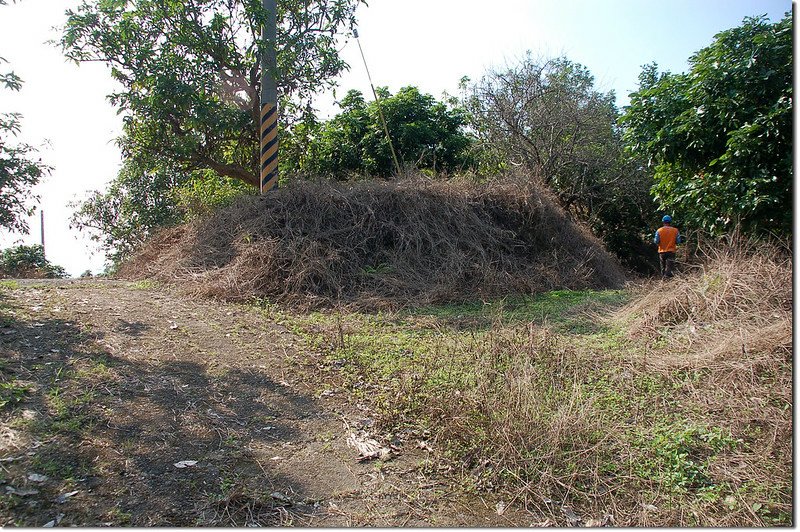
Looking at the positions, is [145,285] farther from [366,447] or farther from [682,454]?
[682,454]

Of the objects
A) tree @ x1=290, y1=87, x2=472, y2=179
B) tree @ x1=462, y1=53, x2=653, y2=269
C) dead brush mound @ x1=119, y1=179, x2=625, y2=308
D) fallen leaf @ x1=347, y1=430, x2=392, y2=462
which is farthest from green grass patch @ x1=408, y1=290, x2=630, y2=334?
tree @ x1=462, y1=53, x2=653, y2=269

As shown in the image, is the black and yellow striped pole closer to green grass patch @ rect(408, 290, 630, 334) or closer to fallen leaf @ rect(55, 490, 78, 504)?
green grass patch @ rect(408, 290, 630, 334)

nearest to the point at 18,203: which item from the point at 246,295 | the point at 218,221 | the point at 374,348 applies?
the point at 218,221

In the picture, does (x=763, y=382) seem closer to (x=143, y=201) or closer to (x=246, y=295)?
(x=246, y=295)

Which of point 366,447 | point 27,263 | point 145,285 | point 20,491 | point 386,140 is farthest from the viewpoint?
point 27,263

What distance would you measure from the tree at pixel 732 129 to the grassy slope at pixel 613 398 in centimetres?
220

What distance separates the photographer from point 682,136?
8445 millimetres

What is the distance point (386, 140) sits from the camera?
1260 centimetres

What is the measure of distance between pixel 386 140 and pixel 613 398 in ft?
30.7

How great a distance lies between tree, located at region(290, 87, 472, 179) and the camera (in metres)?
12.7

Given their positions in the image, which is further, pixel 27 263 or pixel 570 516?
pixel 27 263

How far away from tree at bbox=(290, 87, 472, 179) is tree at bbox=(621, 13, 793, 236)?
16.2 ft

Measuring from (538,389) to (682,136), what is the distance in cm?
602

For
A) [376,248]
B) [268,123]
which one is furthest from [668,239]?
[268,123]
